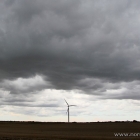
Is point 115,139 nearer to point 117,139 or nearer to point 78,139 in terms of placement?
point 117,139

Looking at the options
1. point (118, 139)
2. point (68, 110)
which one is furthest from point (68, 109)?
point (118, 139)

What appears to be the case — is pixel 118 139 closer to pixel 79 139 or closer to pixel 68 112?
pixel 79 139

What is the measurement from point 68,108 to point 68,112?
7.10ft

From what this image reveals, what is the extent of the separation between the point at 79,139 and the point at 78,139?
289 mm

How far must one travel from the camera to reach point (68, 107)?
148m

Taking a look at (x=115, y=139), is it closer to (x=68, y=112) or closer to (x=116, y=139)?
(x=116, y=139)

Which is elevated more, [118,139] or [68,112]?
[68,112]

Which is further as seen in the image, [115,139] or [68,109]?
[68,109]


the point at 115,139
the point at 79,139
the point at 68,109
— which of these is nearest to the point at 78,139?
the point at 79,139

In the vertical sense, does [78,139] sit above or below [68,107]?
below

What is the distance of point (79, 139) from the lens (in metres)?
57.1

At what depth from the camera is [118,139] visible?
58.2 metres

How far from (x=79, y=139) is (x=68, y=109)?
91050mm

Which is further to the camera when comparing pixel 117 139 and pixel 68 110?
pixel 68 110
